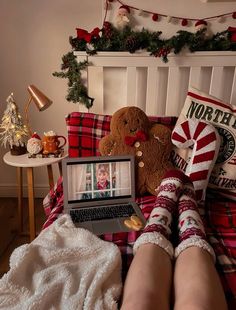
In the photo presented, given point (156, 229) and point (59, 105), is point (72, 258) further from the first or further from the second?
point (59, 105)

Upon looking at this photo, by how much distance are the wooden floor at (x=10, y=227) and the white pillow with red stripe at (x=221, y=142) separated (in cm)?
107

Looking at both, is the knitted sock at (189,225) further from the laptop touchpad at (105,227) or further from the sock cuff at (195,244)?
the laptop touchpad at (105,227)

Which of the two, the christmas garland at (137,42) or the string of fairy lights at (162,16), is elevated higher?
the string of fairy lights at (162,16)

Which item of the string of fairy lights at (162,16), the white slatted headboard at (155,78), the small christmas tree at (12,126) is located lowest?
the small christmas tree at (12,126)

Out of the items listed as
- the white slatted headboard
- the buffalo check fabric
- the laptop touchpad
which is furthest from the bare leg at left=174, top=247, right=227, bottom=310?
the white slatted headboard

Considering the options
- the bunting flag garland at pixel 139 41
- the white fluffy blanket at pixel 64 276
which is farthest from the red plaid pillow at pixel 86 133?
the white fluffy blanket at pixel 64 276

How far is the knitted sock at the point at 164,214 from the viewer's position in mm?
786

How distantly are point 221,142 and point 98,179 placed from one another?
558mm

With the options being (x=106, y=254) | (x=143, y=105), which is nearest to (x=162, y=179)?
(x=106, y=254)

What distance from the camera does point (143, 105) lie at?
1690 millimetres

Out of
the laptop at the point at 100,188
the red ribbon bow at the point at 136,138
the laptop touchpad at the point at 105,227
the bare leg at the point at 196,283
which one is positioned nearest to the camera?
the bare leg at the point at 196,283

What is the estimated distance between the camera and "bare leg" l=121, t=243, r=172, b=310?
1.89ft

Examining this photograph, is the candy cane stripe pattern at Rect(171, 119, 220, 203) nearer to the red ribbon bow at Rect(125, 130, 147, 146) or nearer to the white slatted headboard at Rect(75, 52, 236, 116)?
the red ribbon bow at Rect(125, 130, 147, 146)

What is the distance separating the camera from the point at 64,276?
2.25 ft
